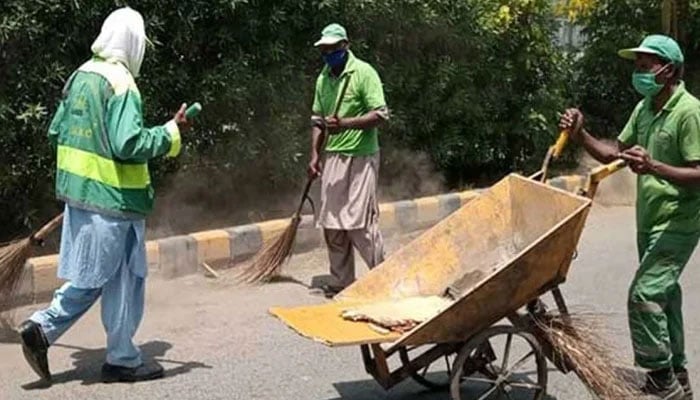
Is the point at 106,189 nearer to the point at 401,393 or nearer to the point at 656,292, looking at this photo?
the point at 401,393

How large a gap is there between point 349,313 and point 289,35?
4211 mm

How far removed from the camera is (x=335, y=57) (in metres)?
7.01

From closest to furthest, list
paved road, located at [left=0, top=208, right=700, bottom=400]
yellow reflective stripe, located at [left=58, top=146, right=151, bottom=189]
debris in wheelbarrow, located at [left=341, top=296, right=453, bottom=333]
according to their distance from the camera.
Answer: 1. debris in wheelbarrow, located at [left=341, top=296, right=453, bottom=333]
2. yellow reflective stripe, located at [left=58, top=146, right=151, bottom=189]
3. paved road, located at [left=0, top=208, right=700, bottom=400]

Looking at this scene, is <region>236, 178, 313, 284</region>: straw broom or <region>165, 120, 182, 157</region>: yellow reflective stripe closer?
<region>165, 120, 182, 157</region>: yellow reflective stripe

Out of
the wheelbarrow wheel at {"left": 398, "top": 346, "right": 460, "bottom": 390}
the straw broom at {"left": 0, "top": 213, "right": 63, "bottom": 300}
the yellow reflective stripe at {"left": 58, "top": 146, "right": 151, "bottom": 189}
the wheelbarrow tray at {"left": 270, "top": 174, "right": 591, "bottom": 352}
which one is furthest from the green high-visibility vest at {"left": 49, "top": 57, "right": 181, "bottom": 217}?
the wheelbarrow wheel at {"left": 398, "top": 346, "right": 460, "bottom": 390}

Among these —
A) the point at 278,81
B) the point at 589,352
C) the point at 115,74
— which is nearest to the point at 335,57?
the point at 278,81

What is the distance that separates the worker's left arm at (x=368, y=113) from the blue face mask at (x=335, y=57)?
196mm

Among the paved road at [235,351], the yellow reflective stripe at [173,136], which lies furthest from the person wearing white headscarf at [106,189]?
the paved road at [235,351]

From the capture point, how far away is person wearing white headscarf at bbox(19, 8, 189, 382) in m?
5.28

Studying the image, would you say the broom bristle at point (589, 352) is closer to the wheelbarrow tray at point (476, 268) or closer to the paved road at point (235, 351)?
the wheelbarrow tray at point (476, 268)

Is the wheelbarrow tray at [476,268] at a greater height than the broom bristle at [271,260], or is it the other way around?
the wheelbarrow tray at [476,268]

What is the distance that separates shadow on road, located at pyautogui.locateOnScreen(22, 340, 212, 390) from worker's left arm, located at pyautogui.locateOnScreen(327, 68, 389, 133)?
177 cm

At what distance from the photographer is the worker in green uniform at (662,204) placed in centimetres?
486

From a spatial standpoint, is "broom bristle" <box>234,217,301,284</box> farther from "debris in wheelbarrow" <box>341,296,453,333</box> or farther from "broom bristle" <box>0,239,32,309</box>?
"debris in wheelbarrow" <box>341,296,453,333</box>
